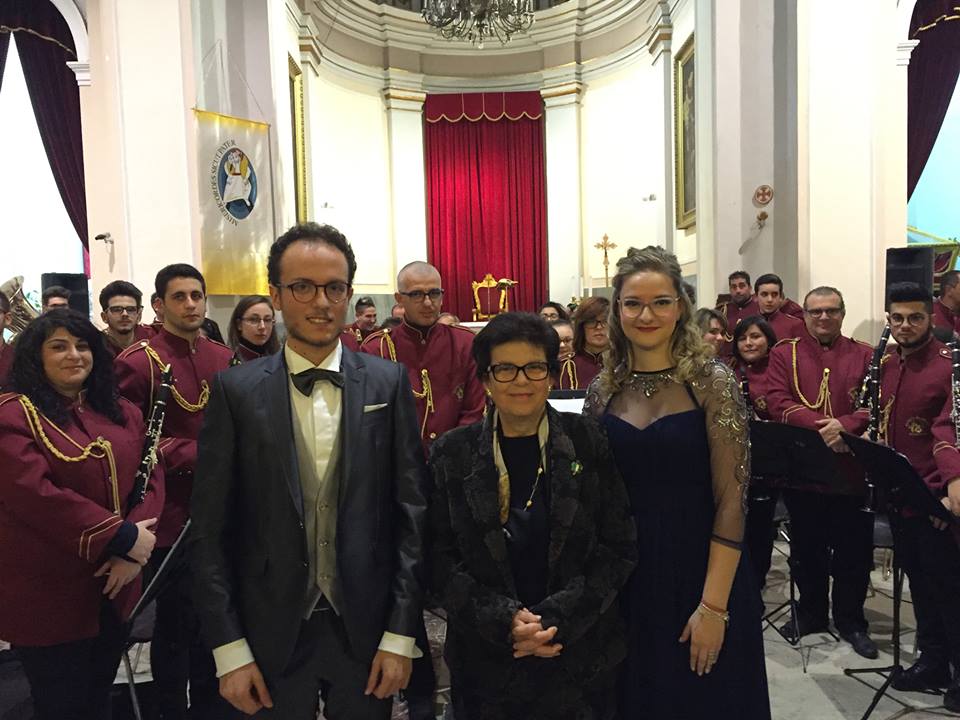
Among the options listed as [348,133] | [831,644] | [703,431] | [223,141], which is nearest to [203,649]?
[703,431]

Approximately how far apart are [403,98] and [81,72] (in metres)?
5.46

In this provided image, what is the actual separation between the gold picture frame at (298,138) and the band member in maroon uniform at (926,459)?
725 centimetres

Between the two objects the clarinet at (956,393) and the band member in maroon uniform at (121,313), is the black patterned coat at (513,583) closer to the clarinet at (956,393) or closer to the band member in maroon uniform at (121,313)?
the clarinet at (956,393)

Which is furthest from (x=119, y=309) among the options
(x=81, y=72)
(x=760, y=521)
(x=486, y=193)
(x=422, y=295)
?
(x=486, y=193)

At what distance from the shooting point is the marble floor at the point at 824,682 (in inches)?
113

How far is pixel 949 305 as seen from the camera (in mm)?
5527

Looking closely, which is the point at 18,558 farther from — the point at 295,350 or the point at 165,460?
the point at 295,350

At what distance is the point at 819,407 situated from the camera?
12.0 ft

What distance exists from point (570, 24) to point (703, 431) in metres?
11.3

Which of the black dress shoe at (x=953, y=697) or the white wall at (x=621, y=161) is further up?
the white wall at (x=621, y=161)

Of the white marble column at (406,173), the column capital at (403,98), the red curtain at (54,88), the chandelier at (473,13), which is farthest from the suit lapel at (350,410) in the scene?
the column capital at (403,98)

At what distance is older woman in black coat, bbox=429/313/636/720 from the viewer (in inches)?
64.9

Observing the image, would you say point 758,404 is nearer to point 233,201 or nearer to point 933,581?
point 933,581

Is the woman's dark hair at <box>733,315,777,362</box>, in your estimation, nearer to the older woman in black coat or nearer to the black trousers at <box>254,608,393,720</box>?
the older woman in black coat
